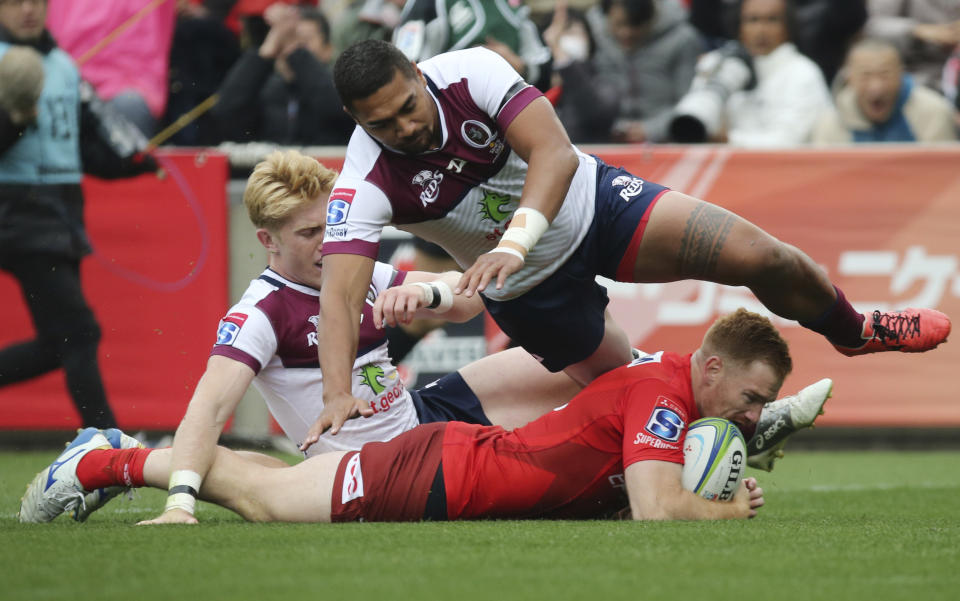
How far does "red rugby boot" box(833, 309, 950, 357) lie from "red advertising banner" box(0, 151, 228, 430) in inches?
172

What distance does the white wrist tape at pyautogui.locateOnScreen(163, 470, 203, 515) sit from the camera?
15.7 feet

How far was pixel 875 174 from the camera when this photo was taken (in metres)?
8.54

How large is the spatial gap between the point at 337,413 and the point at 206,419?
25.9 inches

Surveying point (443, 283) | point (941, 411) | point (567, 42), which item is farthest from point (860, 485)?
point (567, 42)

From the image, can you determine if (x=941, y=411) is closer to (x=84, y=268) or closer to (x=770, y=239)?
(x=770, y=239)

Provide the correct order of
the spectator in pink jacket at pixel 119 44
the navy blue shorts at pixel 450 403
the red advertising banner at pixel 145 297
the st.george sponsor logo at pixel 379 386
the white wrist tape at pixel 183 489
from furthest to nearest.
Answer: the spectator in pink jacket at pixel 119 44 < the red advertising banner at pixel 145 297 < the navy blue shorts at pixel 450 403 < the st.george sponsor logo at pixel 379 386 < the white wrist tape at pixel 183 489

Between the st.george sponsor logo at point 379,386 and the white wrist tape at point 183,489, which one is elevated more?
the st.george sponsor logo at point 379,386

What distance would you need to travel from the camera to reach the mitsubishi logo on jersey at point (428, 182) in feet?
16.0

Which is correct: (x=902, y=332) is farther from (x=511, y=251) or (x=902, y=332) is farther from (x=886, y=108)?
(x=886, y=108)

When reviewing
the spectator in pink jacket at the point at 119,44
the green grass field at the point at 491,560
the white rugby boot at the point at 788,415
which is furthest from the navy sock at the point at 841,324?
the spectator in pink jacket at the point at 119,44

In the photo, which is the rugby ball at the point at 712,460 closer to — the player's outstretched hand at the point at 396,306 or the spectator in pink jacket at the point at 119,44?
the player's outstretched hand at the point at 396,306

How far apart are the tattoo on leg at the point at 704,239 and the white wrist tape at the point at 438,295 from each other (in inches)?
34.3

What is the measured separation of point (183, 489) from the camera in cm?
478

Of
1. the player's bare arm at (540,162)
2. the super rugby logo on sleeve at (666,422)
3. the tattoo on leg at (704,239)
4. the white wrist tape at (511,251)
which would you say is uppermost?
the player's bare arm at (540,162)
